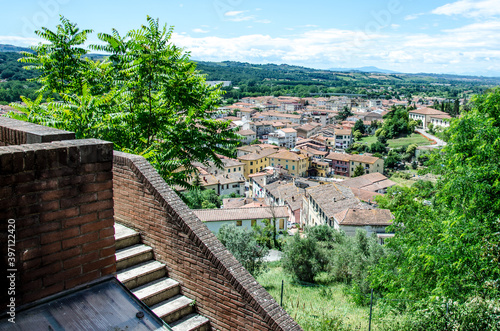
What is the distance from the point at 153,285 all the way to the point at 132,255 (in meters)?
0.44

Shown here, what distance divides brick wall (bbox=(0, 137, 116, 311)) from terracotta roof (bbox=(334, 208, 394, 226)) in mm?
32175

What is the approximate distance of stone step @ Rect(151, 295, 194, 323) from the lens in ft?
12.8

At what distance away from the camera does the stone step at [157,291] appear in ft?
13.1

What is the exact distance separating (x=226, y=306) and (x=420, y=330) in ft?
16.8

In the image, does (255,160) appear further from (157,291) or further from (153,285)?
(157,291)

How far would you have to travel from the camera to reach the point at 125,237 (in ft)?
15.0

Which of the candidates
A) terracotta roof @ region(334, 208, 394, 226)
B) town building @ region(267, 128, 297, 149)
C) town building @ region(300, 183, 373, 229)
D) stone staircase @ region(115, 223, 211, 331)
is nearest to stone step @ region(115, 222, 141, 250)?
stone staircase @ region(115, 223, 211, 331)

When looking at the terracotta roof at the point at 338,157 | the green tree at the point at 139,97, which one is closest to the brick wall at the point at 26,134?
the green tree at the point at 139,97

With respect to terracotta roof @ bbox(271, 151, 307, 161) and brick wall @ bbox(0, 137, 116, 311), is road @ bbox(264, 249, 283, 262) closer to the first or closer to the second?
brick wall @ bbox(0, 137, 116, 311)

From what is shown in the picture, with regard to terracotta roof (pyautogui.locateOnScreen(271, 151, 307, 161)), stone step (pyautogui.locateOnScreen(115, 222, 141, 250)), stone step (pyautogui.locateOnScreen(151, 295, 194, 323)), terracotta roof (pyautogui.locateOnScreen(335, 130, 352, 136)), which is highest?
stone step (pyautogui.locateOnScreen(115, 222, 141, 250))

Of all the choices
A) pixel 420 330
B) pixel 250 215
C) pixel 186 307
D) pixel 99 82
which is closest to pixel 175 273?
pixel 186 307

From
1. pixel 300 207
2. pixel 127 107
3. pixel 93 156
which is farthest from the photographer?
pixel 300 207

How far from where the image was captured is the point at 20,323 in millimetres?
2496

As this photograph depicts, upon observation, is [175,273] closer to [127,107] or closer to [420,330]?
[127,107]
